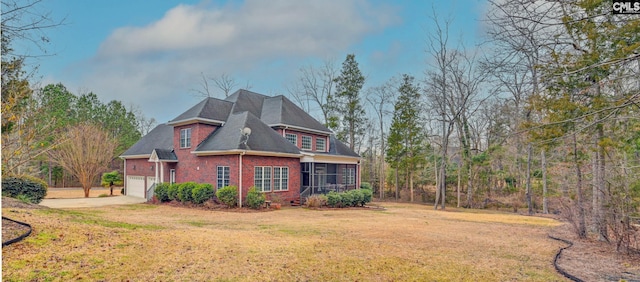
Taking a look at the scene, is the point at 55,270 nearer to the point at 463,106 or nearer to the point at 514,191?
the point at 463,106

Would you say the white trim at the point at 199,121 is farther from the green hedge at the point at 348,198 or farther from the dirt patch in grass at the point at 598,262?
the dirt patch in grass at the point at 598,262

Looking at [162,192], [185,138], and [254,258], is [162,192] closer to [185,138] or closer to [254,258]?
[185,138]

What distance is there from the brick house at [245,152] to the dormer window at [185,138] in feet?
0.21

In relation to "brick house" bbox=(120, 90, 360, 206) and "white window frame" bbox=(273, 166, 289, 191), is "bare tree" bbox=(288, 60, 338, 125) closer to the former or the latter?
"brick house" bbox=(120, 90, 360, 206)

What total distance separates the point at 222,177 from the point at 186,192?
2093 mm

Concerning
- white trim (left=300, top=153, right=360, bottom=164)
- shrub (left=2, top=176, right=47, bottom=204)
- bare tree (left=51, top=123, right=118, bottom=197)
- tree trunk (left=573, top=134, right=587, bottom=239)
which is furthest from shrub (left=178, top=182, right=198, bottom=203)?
tree trunk (left=573, top=134, right=587, bottom=239)

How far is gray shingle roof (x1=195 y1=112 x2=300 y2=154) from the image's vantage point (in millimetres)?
18638

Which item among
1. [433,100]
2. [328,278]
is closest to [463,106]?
[433,100]

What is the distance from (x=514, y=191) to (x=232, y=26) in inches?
1018

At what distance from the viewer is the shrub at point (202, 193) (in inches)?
712

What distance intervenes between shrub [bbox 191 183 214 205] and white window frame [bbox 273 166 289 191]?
361 centimetres

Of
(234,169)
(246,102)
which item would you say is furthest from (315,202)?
(246,102)

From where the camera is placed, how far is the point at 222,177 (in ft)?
62.0

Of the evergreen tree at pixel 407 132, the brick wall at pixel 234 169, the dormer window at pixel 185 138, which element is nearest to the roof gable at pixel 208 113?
the dormer window at pixel 185 138
